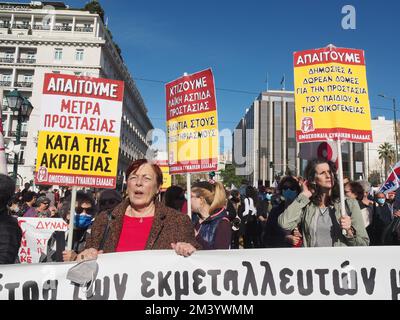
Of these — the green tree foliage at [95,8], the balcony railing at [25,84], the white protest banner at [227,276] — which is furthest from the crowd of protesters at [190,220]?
the green tree foliage at [95,8]

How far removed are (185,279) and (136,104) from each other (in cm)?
7390

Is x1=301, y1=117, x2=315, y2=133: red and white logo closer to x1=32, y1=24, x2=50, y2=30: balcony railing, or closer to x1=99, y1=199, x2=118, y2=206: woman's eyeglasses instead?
x1=99, y1=199, x2=118, y2=206: woman's eyeglasses

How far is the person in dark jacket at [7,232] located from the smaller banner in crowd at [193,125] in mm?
2689

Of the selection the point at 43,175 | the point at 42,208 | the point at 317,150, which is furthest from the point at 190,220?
the point at 42,208

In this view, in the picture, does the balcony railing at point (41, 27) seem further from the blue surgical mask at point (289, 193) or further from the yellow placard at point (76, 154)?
the yellow placard at point (76, 154)

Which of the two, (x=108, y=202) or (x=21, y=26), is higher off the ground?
(x=21, y=26)

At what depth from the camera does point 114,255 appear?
255 centimetres

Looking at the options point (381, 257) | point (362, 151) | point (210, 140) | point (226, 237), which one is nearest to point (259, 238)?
point (210, 140)

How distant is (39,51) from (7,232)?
56.4m

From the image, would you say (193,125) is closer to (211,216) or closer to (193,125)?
(193,125)

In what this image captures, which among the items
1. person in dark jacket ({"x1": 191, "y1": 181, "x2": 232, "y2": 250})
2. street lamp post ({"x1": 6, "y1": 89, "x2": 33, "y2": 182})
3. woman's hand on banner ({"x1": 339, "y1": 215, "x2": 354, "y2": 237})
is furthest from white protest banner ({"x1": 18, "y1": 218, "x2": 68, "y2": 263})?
street lamp post ({"x1": 6, "y1": 89, "x2": 33, "y2": 182})

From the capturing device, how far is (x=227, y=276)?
253cm

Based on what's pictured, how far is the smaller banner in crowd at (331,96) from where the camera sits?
3.88 m

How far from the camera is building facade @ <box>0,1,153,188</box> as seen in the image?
166 ft
